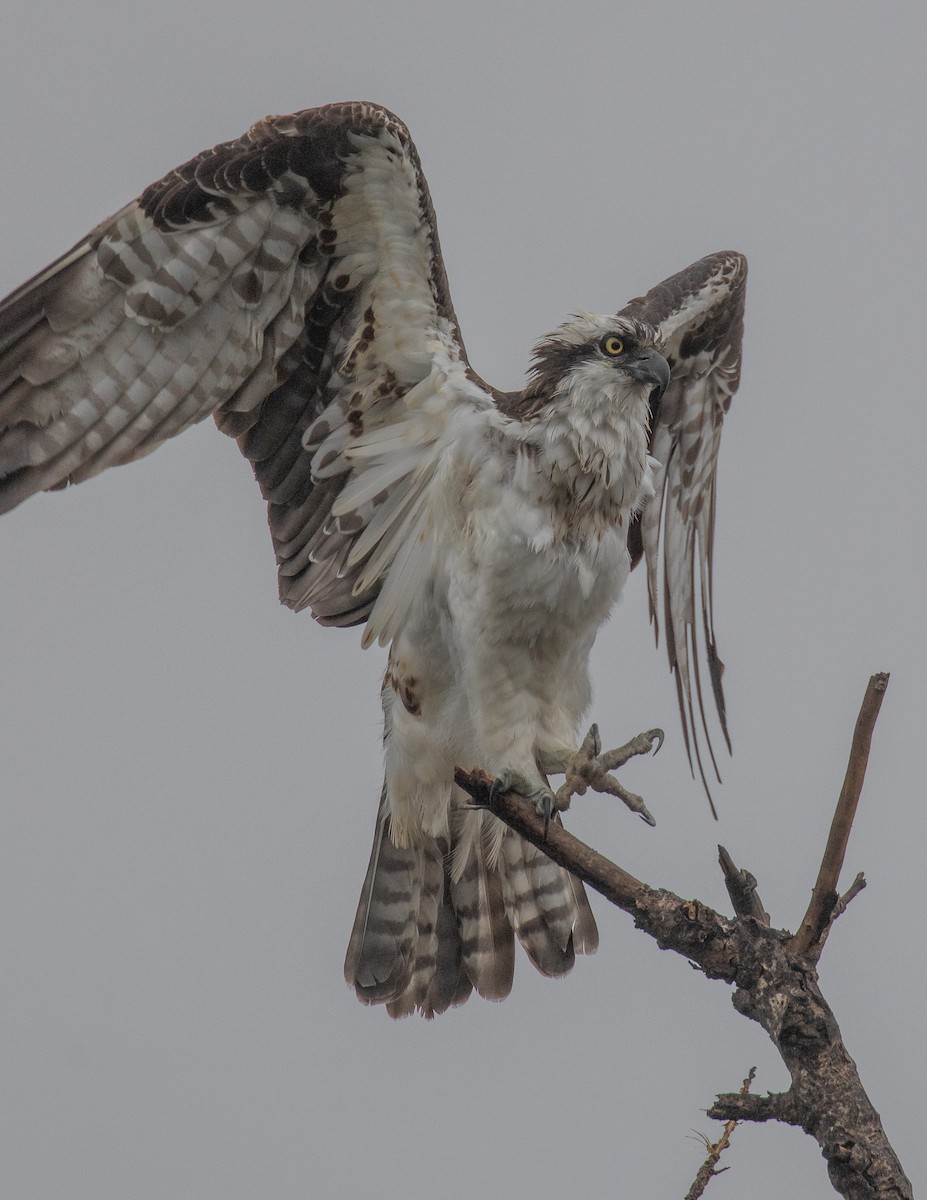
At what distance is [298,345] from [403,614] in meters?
1.33

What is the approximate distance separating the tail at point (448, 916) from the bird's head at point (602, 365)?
2.17 m

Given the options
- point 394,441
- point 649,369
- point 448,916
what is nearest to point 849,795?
point 649,369

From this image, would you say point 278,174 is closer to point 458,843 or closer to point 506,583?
point 506,583

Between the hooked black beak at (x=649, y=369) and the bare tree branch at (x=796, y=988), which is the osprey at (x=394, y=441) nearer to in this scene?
the hooked black beak at (x=649, y=369)

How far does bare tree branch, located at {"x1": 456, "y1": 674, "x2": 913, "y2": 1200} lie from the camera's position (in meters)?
4.29

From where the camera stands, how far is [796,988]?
15.2ft

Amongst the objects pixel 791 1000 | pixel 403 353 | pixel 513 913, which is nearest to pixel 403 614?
pixel 403 353

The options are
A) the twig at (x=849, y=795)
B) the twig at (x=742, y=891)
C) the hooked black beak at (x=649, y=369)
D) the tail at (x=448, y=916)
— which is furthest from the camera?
the tail at (x=448, y=916)

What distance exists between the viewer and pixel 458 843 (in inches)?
286

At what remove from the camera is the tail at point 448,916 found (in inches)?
282

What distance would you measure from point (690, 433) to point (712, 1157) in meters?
4.18

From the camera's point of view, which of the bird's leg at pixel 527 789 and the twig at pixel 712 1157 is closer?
the twig at pixel 712 1157

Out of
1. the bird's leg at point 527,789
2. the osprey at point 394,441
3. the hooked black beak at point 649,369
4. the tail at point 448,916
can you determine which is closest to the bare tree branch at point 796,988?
the bird's leg at point 527,789

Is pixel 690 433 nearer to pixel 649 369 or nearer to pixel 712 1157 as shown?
pixel 649 369
